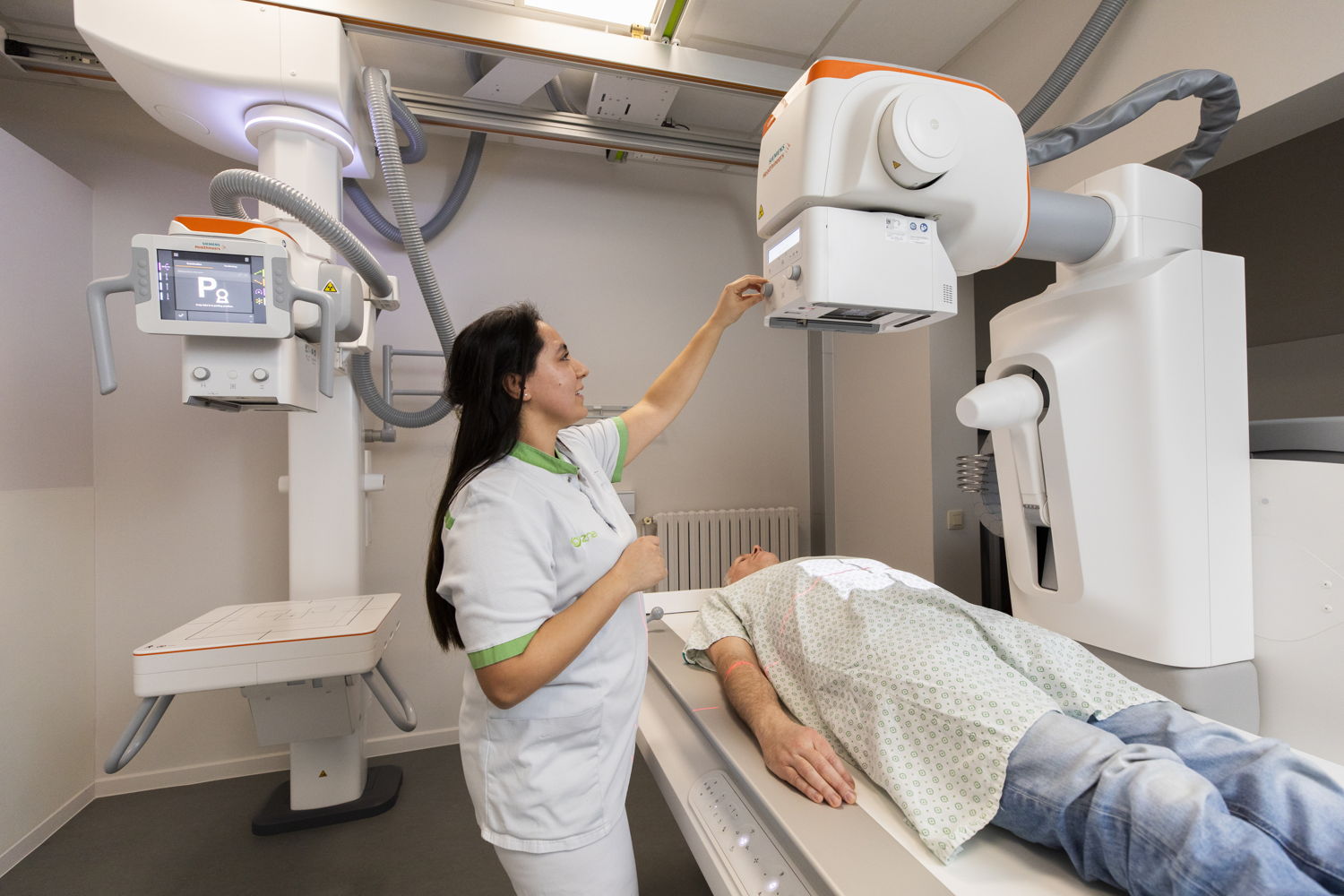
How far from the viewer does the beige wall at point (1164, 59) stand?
137 centimetres

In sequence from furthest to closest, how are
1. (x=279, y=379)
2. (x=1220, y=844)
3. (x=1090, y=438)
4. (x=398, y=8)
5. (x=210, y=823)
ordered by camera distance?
(x=210, y=823) → (x=398, y=8) → (x=279, y=379) → (x=1090, y=438) → (x=1220, y=844)

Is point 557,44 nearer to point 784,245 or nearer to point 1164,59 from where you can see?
point 784,245

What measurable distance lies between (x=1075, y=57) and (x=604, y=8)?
141cm

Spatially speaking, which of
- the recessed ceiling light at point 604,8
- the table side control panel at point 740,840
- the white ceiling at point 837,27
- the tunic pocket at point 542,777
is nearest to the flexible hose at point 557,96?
the recessed ceiling light at point 604,8

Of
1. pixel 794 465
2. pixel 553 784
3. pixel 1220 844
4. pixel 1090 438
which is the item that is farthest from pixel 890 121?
pixel 794 465

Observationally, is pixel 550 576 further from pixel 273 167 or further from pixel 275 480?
pixel 275 480

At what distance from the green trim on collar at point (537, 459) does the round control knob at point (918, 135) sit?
693mm

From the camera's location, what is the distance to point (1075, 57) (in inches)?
66.9

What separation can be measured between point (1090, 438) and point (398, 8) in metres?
2.11

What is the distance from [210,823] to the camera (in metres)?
2.11

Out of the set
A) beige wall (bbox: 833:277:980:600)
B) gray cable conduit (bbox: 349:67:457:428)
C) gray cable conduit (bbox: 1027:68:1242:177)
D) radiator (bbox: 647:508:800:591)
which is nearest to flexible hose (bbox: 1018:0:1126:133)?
gray cable conduit (bbox: 1027:68:1242:177)

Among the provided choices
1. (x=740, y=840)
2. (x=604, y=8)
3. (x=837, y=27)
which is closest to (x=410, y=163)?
(x=604, y=8)

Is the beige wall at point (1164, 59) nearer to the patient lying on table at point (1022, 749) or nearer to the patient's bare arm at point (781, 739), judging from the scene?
the patient lying on table at point (1022, 749)

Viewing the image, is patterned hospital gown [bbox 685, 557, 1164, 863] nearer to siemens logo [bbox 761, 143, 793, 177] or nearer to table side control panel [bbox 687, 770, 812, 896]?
table side control panel [bbox 687, 770, 812, 896]
